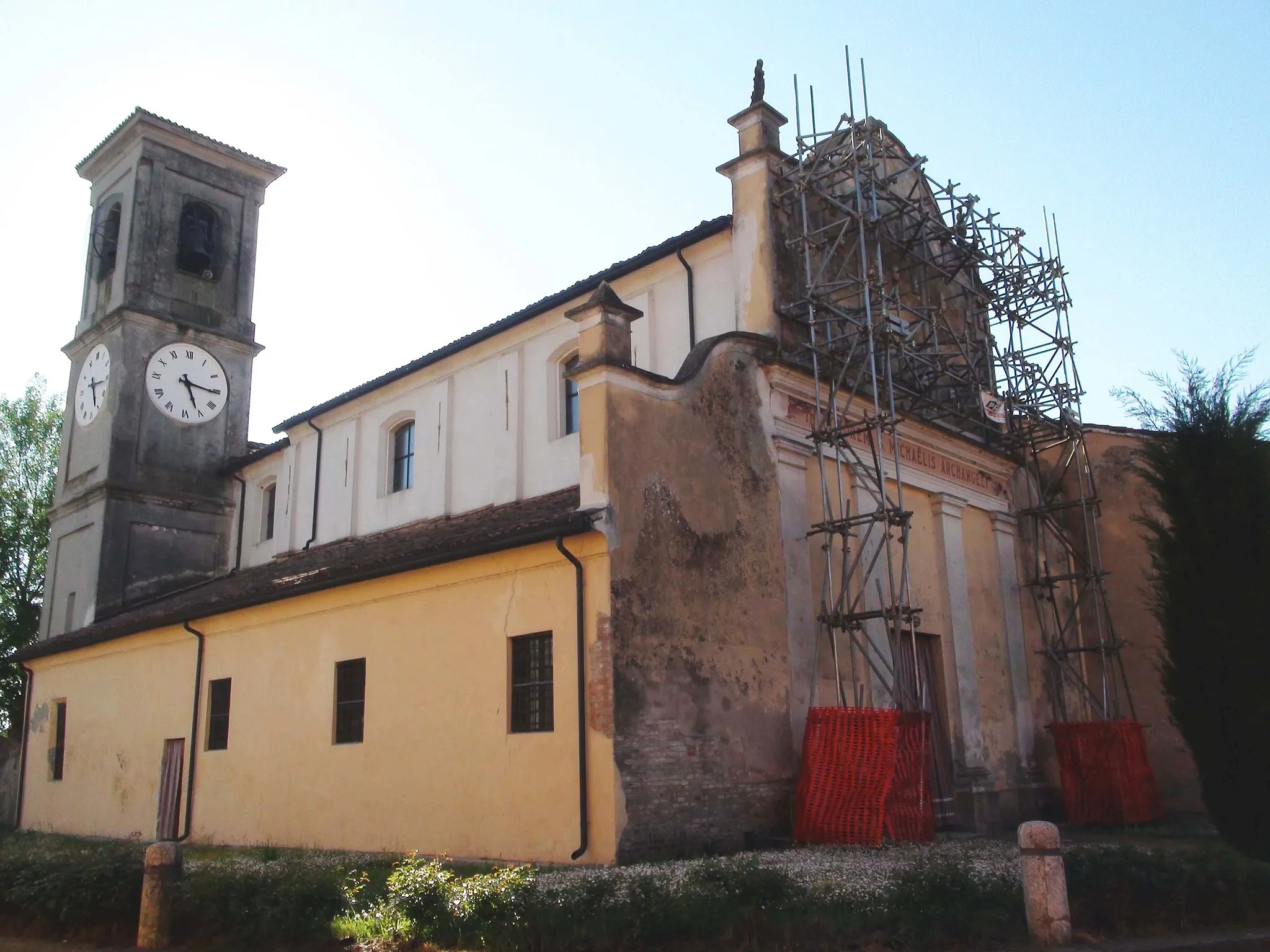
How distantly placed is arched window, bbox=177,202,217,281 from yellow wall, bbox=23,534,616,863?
9838mm

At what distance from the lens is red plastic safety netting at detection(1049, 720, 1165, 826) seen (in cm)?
1673

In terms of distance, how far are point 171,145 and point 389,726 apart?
17474 millimetres

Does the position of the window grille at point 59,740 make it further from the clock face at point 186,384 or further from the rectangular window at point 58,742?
the clock face at point 186,384

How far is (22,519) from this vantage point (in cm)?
3369

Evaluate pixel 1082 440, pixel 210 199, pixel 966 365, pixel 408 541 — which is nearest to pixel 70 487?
pixel 210 199

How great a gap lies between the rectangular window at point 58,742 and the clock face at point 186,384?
666 centimetres

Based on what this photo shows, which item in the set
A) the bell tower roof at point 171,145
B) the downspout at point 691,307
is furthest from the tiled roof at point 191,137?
the downspout at point 691,307

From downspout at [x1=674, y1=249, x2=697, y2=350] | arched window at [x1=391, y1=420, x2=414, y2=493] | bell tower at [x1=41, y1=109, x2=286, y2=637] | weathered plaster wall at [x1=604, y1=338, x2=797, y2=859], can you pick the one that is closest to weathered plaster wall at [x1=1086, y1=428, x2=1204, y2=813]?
downspout at [x1=674, y1=249, x2=697, y2=350]

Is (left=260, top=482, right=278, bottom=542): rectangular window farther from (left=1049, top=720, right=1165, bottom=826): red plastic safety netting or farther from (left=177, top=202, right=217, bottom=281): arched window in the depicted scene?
(left=1049, top=720, right=1165, bottom=826): red plastic safety netting

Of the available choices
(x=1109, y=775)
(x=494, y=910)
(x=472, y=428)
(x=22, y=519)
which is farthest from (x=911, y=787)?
(x=22, y=519)

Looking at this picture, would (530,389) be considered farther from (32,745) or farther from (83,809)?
(32,745)

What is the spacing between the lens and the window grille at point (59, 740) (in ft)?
71.6

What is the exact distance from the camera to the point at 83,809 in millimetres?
20438

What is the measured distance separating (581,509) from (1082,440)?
37.4ft
